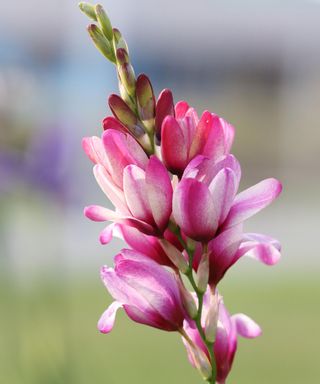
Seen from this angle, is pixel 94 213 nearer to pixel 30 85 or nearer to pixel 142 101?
pixel 142 101

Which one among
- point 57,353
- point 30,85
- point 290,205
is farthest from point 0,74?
point 290,205

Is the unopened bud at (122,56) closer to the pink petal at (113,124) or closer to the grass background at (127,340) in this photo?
the pink petal at (113,124)

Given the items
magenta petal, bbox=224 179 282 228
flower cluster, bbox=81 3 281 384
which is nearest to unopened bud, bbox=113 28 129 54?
flower cluster, bbox=81 3 281 384

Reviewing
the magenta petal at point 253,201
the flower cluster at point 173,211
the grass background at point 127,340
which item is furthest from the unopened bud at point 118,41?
the grass background at point 127,340

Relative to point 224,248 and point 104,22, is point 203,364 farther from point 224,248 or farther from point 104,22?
point 104,22

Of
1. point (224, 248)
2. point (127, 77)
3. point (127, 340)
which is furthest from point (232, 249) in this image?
point (127, 340)
